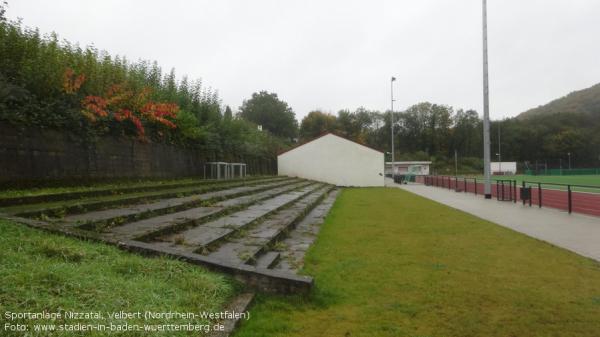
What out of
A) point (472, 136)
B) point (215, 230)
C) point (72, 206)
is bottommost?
point (215, 230)

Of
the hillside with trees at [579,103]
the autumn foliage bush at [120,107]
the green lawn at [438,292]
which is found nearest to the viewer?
the green lawn at [438,292]

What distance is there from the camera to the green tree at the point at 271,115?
61438 mm

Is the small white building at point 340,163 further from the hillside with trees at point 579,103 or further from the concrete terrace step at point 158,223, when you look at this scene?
the hillside with trees at point 579,103

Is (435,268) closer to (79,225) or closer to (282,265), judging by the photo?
(282,265)

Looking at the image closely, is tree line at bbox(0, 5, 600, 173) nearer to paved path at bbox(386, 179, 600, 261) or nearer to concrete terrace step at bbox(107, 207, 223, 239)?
concrete terrace step at bbox(107, 207, 223, 239)

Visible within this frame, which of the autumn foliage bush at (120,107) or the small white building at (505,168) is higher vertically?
the autumn foliage bush at (120,107)

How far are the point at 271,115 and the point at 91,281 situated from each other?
5947 cm

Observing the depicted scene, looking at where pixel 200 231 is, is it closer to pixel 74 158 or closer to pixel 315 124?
pixel 74 158

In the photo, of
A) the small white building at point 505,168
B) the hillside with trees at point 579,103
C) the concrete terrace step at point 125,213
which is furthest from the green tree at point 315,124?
the concrete terrace step at point 125,213

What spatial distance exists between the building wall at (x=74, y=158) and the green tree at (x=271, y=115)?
48431mm

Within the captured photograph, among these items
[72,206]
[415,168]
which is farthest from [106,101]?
[415,168]

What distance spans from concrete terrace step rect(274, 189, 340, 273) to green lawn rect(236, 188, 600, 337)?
189 mm

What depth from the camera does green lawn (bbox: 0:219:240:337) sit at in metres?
2.46

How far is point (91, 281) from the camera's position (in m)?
2.87
